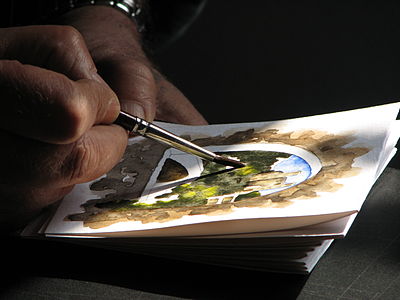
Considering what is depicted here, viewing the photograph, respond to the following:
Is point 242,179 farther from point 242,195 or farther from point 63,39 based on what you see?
point 63,39

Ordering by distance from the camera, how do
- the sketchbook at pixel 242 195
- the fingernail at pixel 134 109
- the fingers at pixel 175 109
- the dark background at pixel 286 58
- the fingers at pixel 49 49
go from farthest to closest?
1. the dark background at pixel 286 58
2. the fingers at pixel 175 109
3. the fingernail at pixel 134 109
4. the fingers at pixel 49 49
5. the sketchbook at pixel 242 195

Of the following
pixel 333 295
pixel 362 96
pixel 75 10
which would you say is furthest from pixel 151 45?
pixel 333 295

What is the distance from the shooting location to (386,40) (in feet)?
5.81

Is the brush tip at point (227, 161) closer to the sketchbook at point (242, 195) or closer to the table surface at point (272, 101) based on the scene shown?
the sketchbook at point (242, 195)

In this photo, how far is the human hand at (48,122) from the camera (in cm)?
61

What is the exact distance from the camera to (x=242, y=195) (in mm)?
674

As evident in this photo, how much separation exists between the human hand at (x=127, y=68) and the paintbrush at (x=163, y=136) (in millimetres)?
118

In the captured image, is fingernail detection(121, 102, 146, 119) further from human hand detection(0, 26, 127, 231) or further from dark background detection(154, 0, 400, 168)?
dark background detection(154, 0, 400, 168)

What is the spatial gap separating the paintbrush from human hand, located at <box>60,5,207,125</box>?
0.12 m

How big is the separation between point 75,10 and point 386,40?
2.85 ft

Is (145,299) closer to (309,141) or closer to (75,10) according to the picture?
(309,141)

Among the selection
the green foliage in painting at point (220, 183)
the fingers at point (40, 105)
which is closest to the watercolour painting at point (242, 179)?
the green foliage in painting at point (220, 183)

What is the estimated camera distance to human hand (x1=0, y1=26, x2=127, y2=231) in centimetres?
61

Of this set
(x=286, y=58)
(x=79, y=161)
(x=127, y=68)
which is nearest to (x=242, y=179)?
(x=79, y=161)
